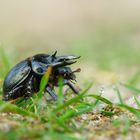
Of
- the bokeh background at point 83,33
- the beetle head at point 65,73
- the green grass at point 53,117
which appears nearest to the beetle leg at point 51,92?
the green grass at point 53,117

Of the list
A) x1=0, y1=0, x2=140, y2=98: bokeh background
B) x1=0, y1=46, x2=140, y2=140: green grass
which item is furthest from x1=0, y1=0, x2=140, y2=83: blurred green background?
x1=0, y1=46, x2=140, y2=140: green grass

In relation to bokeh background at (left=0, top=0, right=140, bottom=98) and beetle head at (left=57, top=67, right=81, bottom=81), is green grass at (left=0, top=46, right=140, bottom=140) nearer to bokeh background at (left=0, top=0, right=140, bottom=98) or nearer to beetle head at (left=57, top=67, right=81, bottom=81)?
beetle head at (left=57, top=67, right=81, bottom=81)

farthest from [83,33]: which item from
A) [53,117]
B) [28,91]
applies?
[53,117]

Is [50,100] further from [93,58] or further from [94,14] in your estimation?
[94,14]

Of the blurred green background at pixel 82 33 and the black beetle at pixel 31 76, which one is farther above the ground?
the black beetle at pixel 31 76

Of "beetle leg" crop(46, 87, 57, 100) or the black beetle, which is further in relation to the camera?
the black beetle

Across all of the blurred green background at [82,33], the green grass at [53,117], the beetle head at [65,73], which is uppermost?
the beetle head at [65,73]

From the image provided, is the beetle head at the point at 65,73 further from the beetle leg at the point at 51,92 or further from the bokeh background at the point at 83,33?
the bokeh background at the point at 83,33
